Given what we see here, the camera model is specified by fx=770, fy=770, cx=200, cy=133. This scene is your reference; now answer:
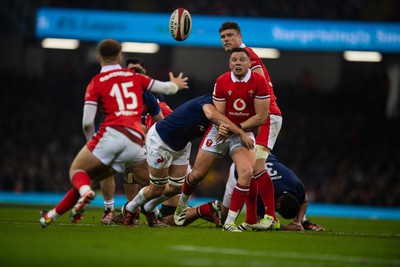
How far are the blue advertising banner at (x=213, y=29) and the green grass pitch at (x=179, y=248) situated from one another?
14969 millimetres

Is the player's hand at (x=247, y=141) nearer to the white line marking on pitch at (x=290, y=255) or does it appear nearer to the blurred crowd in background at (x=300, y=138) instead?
the white line marking on pitch at (x=290, y=255)

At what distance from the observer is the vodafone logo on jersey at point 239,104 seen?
356 inches

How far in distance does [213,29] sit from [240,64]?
14345 millimetres

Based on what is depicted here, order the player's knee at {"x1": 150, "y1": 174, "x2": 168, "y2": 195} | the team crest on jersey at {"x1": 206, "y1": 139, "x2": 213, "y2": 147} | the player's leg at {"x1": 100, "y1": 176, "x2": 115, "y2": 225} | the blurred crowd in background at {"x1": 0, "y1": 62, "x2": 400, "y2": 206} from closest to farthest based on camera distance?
the player's knee at {"x1": 150, "y1": 174, "x2": 168, "y2": 195}, the team crest on jersey at {"x1": 206, "y1": 139, "x2": 213, "y2": 147}, the player's leg at {"x1": 100, "y1": 176, "x2": 115, "y2": 225}, the blurred crowd in background at {"x1": 0, "y1": 62, "x2": 400, "y2": 206}

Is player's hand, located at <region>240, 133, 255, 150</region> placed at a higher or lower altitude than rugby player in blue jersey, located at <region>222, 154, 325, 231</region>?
higher

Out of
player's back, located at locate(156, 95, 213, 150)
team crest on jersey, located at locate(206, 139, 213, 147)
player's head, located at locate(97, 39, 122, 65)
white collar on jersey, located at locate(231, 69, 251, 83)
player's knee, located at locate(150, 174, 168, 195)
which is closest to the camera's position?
player's head, located at locate(97, 39, 122, 65)

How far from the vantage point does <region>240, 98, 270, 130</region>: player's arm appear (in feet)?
29.2

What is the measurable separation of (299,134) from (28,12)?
A: 10.4 m

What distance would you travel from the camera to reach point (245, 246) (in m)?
6.98

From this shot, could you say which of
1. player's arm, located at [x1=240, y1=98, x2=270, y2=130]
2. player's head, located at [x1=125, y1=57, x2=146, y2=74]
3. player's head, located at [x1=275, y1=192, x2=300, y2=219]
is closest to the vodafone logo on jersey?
player's arm, located at [x1=240, y1=98, x2=270, y2=130]

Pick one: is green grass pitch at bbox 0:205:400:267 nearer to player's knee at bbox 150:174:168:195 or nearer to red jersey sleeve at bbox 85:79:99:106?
player's knee at bbox 150:174:168:195

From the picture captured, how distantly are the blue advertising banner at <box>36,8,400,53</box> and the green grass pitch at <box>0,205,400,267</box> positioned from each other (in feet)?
49.1

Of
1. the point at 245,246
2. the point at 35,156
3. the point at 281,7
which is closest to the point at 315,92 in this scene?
the point at 281,7

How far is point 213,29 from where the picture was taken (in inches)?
910
